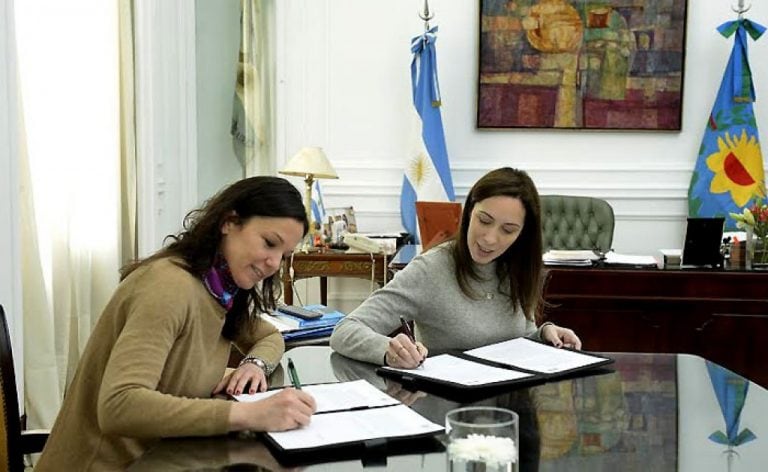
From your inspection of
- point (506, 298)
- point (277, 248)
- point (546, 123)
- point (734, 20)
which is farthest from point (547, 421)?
point (734, 20)

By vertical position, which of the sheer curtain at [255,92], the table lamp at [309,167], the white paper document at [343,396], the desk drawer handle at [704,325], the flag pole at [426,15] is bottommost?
the desk drawer handle at [704,325]

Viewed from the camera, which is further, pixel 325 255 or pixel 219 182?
pixel 219 182

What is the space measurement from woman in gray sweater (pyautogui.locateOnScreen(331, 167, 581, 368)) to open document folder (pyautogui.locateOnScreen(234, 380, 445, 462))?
528 millimetres

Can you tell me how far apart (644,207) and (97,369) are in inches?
172

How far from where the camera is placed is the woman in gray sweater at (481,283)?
7.56 ft

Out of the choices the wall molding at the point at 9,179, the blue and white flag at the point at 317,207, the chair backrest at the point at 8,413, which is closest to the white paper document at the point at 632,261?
the blue and white flag at the point at 317,207

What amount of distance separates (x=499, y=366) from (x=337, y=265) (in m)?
2.88

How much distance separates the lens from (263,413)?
4.87 ft

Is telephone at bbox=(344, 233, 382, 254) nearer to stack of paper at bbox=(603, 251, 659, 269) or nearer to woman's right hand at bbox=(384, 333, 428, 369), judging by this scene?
stack of paper at bbox=(603, 251, 659, 269)

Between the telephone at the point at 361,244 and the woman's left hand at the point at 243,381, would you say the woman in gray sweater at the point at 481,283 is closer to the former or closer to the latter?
the woman's left hand at the point at 243,381

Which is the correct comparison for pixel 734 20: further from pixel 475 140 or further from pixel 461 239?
pixel 461 239

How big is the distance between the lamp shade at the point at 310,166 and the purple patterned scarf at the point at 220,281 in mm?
3037

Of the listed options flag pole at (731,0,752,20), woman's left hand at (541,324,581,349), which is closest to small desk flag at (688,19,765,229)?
flag pole at (731,0,752,20)

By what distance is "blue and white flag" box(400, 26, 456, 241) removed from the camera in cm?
530
